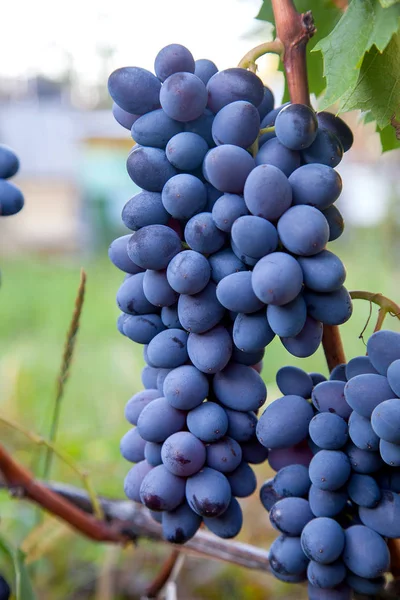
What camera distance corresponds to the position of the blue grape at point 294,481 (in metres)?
0.48

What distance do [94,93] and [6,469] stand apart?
37.7 feet

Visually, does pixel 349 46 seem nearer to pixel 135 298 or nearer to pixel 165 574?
pixel 135 298

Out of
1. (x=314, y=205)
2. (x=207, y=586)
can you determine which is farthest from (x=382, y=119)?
(x=207, y=586)

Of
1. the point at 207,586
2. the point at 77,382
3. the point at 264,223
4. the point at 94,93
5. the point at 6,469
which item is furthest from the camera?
the point at 94,93

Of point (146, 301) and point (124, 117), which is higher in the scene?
point (124, 117)

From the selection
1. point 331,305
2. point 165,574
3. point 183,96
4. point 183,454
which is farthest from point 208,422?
point 165,574

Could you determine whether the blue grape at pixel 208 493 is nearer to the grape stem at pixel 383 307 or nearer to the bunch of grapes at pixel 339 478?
the bunch of grapes at pixel 339 478

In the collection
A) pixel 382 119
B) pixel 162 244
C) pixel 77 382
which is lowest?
pixel 77 382

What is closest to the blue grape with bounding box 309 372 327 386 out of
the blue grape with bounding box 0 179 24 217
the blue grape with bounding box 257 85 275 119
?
the blue grape with bounding box 257 85 275 119

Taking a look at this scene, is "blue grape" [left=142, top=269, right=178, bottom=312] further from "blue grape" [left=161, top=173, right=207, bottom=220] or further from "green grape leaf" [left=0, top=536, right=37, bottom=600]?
"green grape leaf" [left=0, top=536, right=37, bottom=600]

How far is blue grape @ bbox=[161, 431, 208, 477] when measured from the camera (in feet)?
1.51

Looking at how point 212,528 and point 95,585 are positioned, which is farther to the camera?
point 95,585

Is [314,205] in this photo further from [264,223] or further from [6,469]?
[6,469]

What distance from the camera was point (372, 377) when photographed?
1.41 feet
